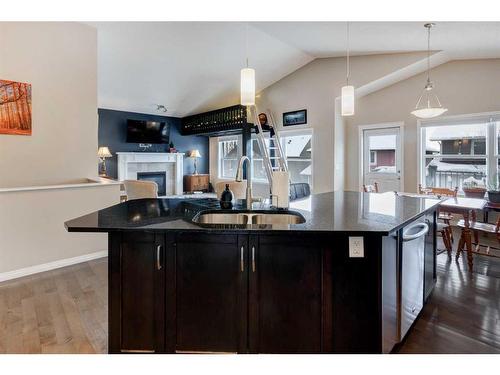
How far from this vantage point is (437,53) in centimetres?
500

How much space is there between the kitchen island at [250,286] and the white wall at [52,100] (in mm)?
2717

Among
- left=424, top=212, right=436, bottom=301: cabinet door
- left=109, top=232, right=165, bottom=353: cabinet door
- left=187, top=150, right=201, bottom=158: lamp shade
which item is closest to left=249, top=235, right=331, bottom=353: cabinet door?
left=109, top=232, right=165, bottom=353: cabinet door

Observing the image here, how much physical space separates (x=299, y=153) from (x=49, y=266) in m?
5.56

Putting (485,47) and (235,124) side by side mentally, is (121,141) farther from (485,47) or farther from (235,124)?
(485,47)

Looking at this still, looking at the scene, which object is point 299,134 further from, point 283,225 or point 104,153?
point 283,225

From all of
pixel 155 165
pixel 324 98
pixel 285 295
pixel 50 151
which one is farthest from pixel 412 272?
pixel 155 165

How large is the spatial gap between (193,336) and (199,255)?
1.56 ft

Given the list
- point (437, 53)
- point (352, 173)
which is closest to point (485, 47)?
point (437, 53)

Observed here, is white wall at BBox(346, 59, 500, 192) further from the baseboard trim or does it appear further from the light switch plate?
the baseboard trim

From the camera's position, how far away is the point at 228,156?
9.69m

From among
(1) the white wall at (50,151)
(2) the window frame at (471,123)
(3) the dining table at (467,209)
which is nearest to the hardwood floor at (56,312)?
(1) the white wall at (50,151)

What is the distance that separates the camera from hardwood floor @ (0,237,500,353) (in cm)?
207

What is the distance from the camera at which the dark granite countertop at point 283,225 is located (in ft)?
5.51

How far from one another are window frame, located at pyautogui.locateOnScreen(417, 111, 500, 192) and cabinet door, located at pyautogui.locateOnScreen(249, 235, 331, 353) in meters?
5.13
